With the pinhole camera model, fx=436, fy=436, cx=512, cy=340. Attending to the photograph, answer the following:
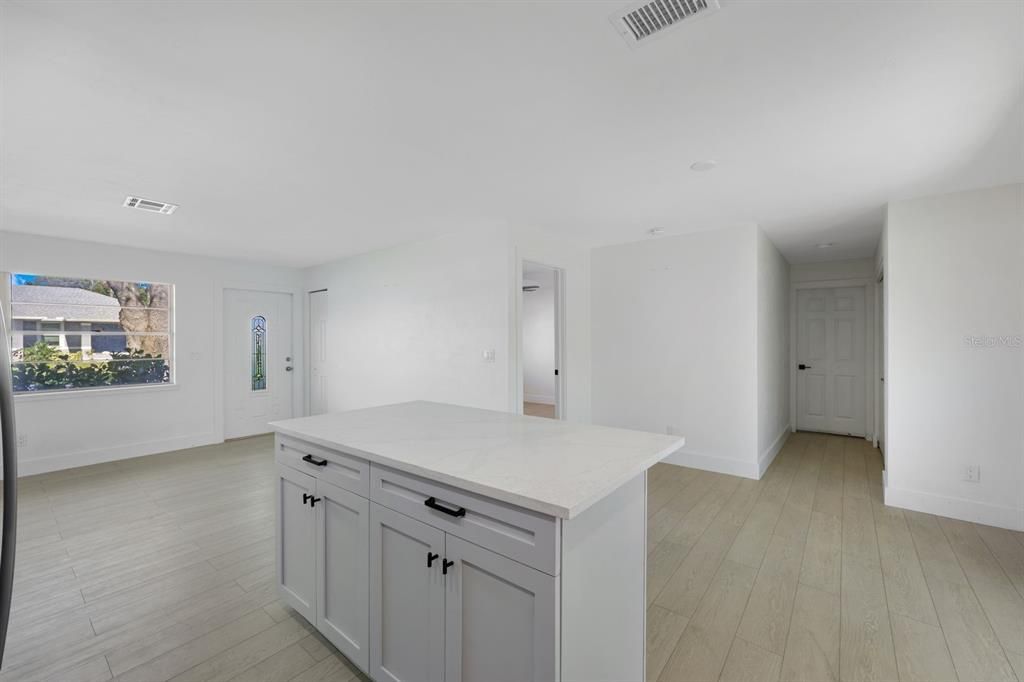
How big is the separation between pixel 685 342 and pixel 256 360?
5.64 m

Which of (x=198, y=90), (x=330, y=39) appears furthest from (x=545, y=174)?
(x=198, y=90)

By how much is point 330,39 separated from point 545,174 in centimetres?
157

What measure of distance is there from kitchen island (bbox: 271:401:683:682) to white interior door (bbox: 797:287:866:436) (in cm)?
551

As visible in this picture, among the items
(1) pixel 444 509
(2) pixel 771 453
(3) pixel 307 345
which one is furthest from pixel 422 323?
(2) pixel 771 453

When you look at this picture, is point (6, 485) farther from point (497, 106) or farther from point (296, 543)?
point (497, 106)

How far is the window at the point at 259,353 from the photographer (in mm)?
6121

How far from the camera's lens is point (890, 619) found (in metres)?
2.08

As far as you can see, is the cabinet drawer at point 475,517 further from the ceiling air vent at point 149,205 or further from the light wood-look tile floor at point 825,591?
the ceiling air vent at point 149,205

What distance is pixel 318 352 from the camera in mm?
6402

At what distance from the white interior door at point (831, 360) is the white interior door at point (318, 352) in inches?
266

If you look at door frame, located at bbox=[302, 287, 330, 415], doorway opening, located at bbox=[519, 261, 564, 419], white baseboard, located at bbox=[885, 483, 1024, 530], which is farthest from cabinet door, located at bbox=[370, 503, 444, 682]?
doorway opening, located at bbox=[519, 261, 564, 419]

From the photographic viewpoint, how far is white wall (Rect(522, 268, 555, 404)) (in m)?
8.66

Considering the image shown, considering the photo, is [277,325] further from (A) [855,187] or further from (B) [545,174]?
(A) [855,187]

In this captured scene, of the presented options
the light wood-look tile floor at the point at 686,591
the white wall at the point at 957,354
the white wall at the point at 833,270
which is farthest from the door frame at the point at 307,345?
the white wall at the point at 833,270
